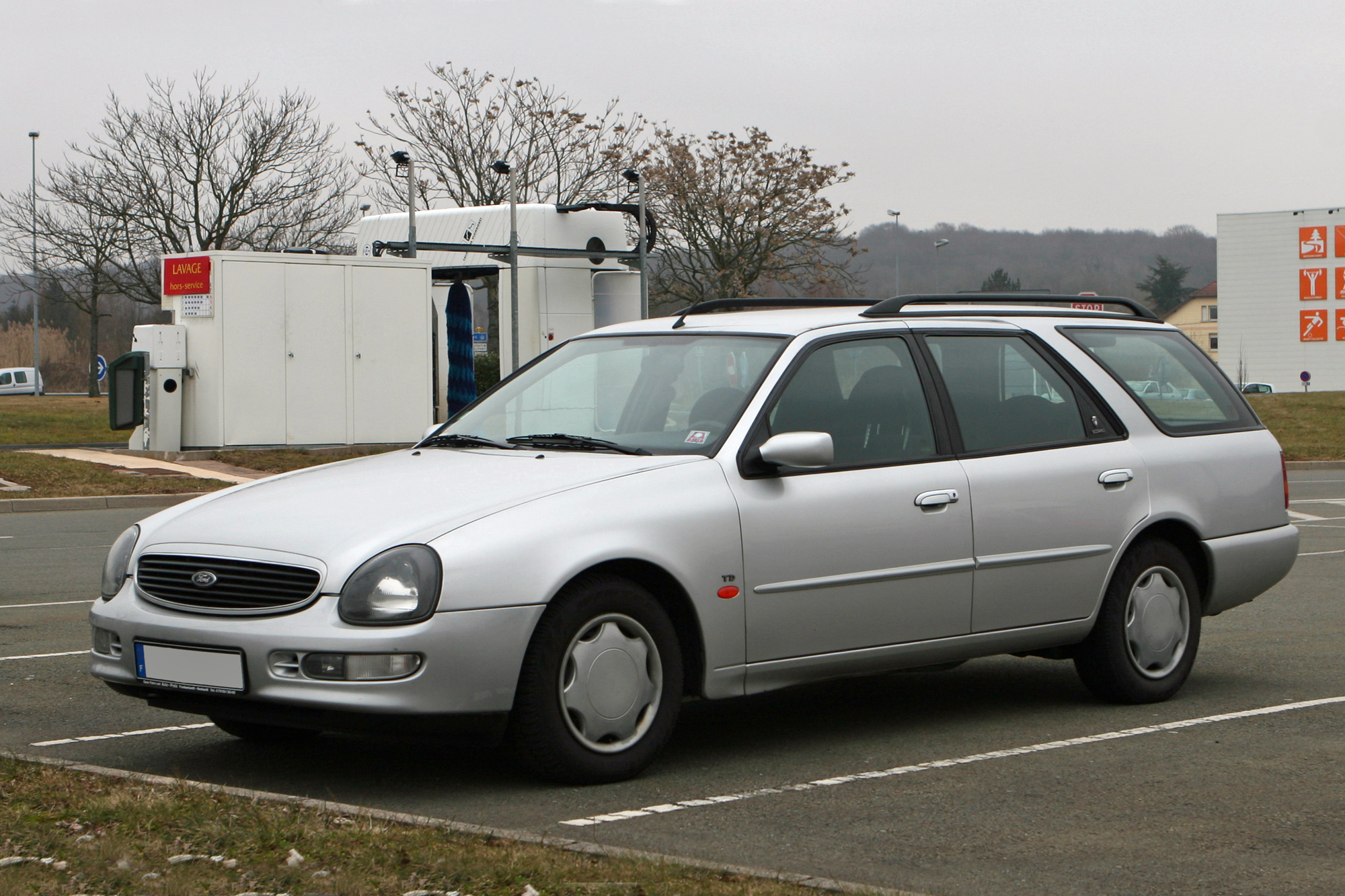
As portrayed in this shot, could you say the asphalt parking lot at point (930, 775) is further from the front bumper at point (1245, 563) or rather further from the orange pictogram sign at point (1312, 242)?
the orange pictogram sign at point (1312, 242)

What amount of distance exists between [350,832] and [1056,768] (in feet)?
8.38

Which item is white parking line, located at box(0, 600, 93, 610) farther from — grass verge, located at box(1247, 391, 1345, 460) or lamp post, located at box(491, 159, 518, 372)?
grass verge, located at box(1247, 391, 1345, 460)

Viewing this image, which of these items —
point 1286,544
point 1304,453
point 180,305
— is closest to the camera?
point 1286,544

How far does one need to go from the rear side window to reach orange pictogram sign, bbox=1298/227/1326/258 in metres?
76.6

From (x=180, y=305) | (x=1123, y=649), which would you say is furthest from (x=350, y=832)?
(x=180, y=305)

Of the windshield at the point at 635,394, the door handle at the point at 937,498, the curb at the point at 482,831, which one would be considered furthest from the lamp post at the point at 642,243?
the curb at the point at 482,831

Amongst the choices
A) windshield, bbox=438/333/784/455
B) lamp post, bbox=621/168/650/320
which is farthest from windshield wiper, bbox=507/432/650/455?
lamp post, bbox=621/168/650/320

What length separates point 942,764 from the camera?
225 inches

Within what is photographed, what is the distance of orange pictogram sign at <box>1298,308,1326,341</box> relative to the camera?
79.5m

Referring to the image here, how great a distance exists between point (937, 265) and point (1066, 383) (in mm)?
66703

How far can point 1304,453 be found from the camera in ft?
94.4

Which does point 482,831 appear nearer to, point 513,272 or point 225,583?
point 225,583

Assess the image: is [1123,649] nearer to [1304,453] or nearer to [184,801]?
[184,801]

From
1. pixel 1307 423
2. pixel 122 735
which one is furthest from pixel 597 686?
pixel 1307 423
